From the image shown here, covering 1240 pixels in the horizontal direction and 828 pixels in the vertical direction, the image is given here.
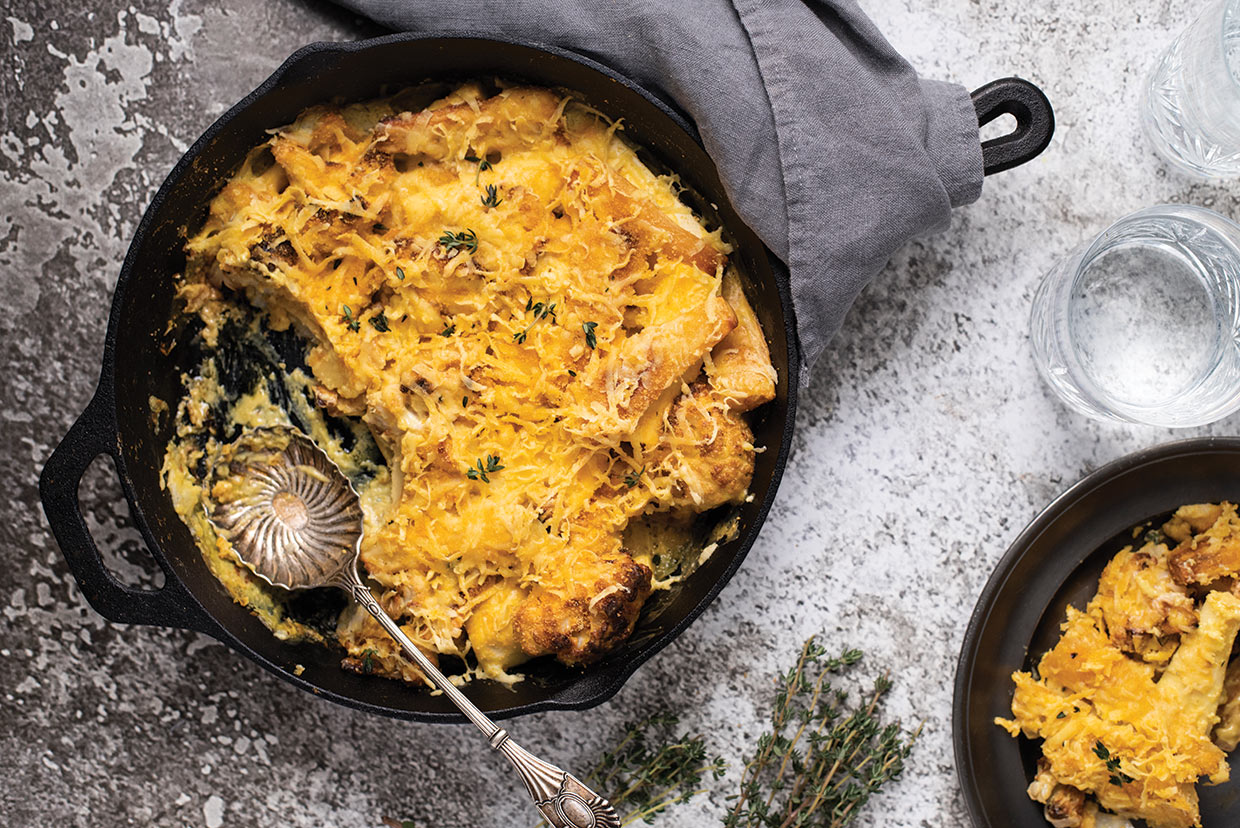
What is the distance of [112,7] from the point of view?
2555 millimetres

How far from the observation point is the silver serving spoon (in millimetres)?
2357

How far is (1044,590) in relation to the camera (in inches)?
100

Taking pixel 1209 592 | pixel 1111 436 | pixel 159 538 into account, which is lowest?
pixel 1209 592

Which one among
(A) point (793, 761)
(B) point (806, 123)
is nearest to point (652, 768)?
(A) point (793, 761)

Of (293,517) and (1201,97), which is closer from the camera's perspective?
(293,517)

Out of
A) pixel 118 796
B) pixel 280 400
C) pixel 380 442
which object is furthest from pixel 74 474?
pixel 118 796

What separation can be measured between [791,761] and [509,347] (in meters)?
1.41

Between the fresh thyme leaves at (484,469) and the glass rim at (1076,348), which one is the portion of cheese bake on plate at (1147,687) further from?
the fresh thyme leaves at (484,469)

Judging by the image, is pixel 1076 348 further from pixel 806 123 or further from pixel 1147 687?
pixel 806 123

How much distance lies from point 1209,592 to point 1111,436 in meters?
0.47

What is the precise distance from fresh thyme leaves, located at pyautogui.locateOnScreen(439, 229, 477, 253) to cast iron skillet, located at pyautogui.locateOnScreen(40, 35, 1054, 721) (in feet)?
1.47

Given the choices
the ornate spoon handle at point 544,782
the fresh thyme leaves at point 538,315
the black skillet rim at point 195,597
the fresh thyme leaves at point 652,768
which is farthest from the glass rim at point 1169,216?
the ornate spoon handle at point 544,782

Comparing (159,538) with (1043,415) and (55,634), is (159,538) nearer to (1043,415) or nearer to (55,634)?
(55,634)

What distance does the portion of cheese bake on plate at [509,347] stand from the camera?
223 cm
